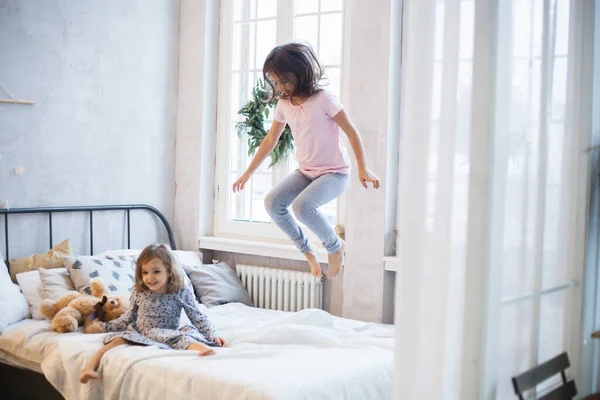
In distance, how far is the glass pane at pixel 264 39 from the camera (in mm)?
4723

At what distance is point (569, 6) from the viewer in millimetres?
2410

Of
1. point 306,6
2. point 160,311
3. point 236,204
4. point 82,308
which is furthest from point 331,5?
point 82,308

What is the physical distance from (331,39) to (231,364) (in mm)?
2279

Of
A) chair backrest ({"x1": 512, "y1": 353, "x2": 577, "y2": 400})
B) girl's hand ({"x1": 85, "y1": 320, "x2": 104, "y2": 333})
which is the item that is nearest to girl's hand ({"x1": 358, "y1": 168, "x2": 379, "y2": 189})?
chair backrest ({"x1": 512, "y1": 353, "x2": 577, "y2": 400})

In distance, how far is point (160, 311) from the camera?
3.29 meters

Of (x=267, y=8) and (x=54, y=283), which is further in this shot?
(x=267, y=8)

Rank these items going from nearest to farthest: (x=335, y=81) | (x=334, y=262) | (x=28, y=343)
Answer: (x=334, y=262) < (x=28, y=343) < (x=335, y=81)

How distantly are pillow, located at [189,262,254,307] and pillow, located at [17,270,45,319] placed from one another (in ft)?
3.02

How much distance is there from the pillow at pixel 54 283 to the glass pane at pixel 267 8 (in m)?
2.11

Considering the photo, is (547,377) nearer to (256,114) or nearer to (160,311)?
(160,311)

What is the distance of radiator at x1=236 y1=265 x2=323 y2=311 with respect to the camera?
14.2ft

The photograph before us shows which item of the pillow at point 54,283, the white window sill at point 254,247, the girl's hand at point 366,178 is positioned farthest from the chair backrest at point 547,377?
the pillow at point 54,283

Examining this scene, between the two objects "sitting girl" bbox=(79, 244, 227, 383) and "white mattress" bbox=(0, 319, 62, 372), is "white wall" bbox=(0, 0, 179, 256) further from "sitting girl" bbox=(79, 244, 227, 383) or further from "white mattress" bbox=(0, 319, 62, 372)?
"sitting girl" bbox=(79, 244, 227, 383)

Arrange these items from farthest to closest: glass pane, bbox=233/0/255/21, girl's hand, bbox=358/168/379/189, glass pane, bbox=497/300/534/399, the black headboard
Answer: glass pane, bbox=233/0/255/21, the black headboard, girl's hand, bbox=358/168/379/189, glass pane, bbox=497/300/534/399
